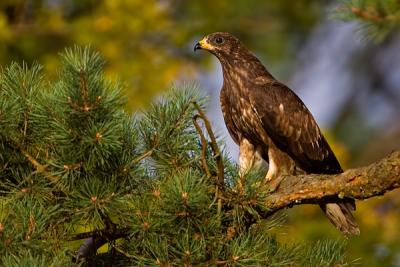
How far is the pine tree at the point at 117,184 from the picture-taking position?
4.12 metres

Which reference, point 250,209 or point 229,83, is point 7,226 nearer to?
point 250,209

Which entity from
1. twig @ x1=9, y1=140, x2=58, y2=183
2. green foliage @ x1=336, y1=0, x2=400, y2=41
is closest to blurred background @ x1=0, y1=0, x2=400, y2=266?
green foliage @ x1=336, y1=0, x2=400, y2=41

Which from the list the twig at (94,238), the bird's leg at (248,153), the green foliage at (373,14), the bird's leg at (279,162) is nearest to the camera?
the twig at (94,238)

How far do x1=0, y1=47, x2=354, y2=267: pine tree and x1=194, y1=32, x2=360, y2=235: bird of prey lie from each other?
1.59 metres

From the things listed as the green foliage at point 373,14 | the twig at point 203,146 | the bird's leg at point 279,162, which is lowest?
the twig at point 203,146

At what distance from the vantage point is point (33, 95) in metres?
4.41

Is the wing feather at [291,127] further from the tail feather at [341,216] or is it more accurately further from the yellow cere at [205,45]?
the yellow cere at [205,45]

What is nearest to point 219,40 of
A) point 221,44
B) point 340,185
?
point 221,44

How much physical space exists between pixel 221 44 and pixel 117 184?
257 cm

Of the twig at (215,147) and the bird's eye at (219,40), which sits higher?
the bird's eye at (219,40)

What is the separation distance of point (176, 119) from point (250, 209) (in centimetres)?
58

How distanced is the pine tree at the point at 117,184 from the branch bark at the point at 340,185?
0.17 metres

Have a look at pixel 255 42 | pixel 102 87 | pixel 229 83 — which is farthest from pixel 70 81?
pixel 255 42

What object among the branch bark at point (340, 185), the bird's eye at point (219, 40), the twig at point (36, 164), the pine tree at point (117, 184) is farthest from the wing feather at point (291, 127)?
the twig at point (36, 164)
